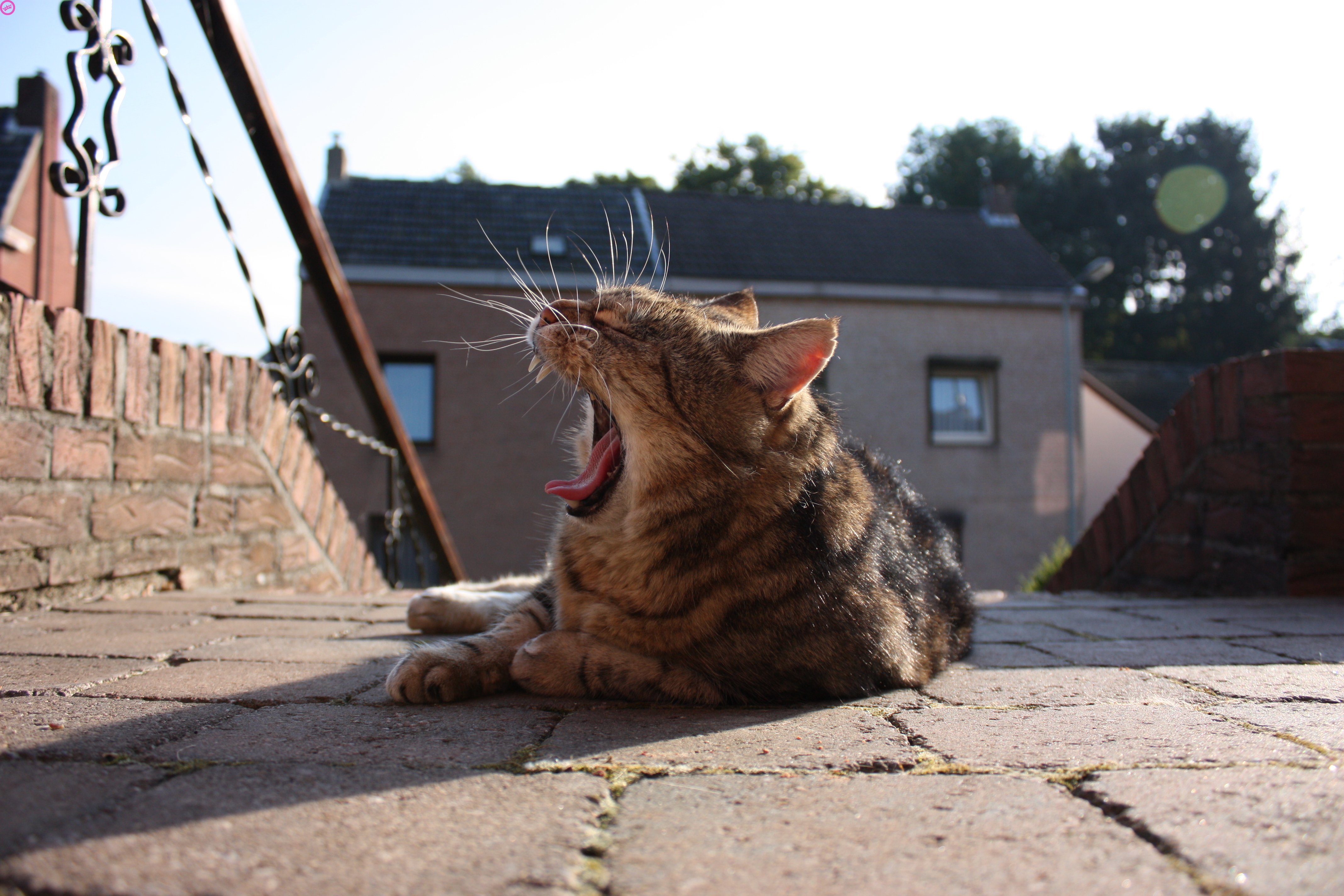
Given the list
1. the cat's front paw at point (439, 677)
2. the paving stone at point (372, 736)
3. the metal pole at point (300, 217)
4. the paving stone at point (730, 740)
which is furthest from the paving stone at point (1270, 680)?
the metal pole at point (300, 217)

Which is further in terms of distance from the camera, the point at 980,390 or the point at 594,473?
the point at 980,390

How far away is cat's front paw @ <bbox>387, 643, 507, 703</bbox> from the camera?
5.78ft

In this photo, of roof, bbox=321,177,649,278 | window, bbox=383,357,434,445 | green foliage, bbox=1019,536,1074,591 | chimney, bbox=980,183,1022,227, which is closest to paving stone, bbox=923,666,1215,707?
green foliage, bbox=1019,536,1074,591

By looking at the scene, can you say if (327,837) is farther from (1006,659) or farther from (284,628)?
(1006,659)

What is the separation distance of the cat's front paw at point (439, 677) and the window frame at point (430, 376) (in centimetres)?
1121

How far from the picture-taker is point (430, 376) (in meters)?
12.9

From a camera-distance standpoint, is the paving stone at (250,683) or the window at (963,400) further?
the window at (963,400)

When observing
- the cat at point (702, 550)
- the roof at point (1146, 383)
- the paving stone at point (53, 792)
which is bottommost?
the paving stone at point (53, 792)

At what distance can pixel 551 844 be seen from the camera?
1.00 meters

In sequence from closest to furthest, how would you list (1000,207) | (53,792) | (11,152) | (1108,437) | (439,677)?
(53,792) → (439,677) → (11,152) → (1000,207) → (1108,437)

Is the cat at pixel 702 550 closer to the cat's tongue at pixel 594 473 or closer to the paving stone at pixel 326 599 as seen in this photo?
the cat's tongue at pixel 594 473

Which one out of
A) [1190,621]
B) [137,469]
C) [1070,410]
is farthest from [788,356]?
[1070,410]

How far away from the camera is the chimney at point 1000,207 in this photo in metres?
17.5

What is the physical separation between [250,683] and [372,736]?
1.87 ft
